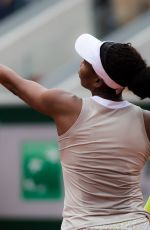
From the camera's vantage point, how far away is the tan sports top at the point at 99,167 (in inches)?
156

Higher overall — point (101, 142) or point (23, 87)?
point (23, 87)

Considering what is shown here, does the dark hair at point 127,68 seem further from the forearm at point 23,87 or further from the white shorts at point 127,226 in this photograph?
the white shorts at point 127,226

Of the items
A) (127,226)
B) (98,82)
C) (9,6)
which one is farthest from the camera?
(9,6)

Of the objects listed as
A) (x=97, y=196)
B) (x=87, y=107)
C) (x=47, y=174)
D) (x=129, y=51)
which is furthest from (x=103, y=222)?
(x=47, y=174)

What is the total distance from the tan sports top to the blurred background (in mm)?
3377

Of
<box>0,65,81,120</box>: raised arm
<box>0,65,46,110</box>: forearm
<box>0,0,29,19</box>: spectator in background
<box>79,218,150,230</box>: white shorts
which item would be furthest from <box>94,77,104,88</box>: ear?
<box>0,0,29,19</box>: spectator in background

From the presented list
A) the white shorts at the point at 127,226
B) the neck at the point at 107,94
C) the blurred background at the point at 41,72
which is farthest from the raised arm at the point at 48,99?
the blurred background at the point at 41,72

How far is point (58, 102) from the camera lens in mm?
3953

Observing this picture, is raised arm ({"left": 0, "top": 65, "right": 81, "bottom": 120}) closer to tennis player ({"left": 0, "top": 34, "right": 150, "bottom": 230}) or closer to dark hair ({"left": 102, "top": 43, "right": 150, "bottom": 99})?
tennis player ({"left": 0, "top": 34, "right": 150, "bottom": 230})

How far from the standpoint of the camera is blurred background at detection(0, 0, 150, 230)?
7.72 metres

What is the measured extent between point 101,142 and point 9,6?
25.8 feet

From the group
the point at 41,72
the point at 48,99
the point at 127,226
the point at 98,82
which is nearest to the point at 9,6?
the point at 41,72

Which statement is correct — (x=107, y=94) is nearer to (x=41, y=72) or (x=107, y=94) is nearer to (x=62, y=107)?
(x=62, y=107)

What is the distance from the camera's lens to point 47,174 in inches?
304
